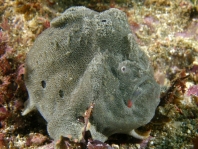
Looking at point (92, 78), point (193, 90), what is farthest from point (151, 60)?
point (92, 78)

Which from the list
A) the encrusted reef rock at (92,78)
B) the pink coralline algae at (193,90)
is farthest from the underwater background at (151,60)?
the encrusted reef rock at (92,78)

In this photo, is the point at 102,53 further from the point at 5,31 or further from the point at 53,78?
the point at 5,31

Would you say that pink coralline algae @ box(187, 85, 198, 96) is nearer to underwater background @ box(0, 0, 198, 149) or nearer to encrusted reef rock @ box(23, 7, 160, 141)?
underwater background @ box(0, 0, 198, 149)

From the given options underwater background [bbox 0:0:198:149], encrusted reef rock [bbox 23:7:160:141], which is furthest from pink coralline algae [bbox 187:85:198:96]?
encrusted reef rock [bbox 23:7:160:141]

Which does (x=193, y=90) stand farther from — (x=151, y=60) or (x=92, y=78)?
(x=92, y=78)

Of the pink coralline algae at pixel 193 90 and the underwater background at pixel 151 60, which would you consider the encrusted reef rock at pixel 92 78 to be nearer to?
the underwater background at pixel 151 60

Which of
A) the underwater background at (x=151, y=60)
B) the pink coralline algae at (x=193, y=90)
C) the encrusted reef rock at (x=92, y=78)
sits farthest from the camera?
the pink coralline algae at (x=193, y=90)

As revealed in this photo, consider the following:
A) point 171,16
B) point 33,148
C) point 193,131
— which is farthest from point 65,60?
point 171,16
